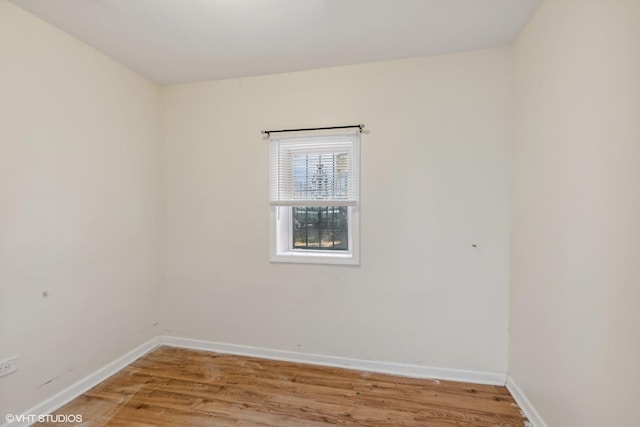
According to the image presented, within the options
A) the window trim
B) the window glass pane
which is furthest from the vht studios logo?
the window glass pane

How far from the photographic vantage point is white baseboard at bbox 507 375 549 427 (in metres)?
1.82

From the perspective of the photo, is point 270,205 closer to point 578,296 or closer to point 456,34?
point 456,34

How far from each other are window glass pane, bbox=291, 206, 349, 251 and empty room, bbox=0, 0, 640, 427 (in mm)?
21

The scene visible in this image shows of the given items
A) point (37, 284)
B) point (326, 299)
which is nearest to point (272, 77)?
point (326, 299)

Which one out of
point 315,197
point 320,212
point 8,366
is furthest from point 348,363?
point 8,366

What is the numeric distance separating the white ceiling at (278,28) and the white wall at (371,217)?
22 cm

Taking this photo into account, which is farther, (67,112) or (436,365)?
(436,365)

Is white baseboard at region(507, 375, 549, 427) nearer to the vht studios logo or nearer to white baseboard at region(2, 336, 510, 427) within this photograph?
white baseboard at region(2, 336, 510, 427)

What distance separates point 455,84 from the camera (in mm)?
2346

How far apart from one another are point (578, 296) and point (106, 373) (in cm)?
310

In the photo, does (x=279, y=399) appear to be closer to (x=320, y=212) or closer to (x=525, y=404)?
(x=320, y=212)

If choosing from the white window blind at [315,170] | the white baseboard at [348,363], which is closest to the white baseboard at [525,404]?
the white baseboard at [348,363]

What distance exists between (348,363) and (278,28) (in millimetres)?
2535

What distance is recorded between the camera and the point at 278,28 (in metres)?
2.01
